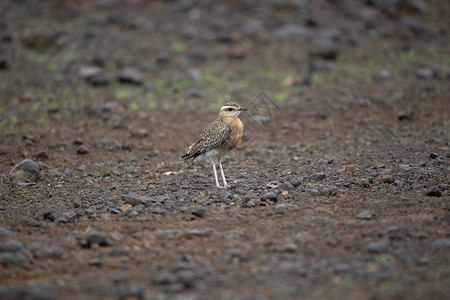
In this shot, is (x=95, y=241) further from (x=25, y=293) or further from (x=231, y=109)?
(x=231, y=109)

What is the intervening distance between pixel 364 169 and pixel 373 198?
5.12 feet

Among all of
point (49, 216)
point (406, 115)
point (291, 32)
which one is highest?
point (291, 32)

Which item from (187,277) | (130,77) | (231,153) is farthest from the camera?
(130,77)

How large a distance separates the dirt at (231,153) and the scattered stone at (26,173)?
0.30 meters

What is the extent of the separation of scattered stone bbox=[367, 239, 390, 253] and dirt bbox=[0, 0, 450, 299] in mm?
16

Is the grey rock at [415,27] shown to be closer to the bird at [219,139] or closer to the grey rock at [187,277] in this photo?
the bird at [219,139]

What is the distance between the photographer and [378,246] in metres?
6.38

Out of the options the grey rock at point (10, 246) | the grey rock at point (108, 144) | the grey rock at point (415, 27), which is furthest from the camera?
the grey rock at point (415, 27)

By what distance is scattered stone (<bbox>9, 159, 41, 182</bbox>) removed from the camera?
10.1 metres

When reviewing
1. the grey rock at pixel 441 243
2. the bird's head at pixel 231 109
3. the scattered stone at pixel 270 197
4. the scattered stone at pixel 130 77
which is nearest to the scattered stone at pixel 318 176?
the scattered stone at pixel 270 197

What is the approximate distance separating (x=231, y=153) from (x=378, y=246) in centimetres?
632

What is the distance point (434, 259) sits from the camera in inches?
237

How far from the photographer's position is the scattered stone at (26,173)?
397 inches

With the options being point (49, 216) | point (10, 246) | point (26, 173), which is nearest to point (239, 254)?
point (10, 246)
